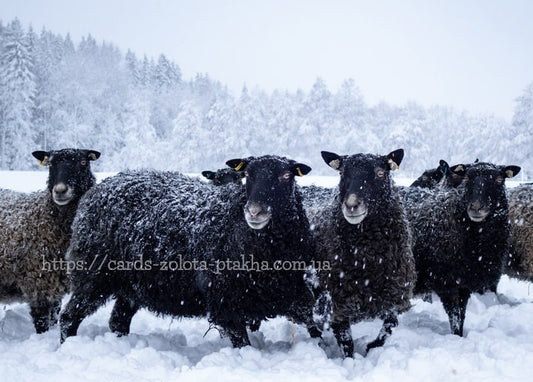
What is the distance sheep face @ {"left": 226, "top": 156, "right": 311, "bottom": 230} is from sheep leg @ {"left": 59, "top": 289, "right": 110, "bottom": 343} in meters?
2.09

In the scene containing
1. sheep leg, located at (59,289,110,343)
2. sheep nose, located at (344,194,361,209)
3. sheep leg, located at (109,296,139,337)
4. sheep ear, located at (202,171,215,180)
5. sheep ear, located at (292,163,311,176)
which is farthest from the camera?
sheep ear, located at (202,171,215,180)

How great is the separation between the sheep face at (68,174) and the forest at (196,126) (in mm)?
36411

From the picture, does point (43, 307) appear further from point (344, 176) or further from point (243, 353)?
point (344, 176)

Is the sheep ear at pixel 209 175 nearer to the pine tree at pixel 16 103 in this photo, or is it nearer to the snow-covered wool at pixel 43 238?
the snow-covered wool at pixel 43 238

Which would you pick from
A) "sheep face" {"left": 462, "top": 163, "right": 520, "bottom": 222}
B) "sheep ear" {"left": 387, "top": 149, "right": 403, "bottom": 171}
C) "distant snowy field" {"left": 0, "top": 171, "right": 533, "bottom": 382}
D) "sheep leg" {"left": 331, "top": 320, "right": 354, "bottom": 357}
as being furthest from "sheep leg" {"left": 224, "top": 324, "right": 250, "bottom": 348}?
"sheep face" {"left": 462, "top": 163, "right": 520, "bottom": 222}

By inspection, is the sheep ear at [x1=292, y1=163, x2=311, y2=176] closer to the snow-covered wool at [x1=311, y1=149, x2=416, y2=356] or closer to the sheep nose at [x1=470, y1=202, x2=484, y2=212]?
the snow-covered wool at [x1=311, y1=149, x2=416, y2=356]

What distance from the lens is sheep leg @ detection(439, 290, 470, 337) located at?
567cm

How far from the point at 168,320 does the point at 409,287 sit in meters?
3.32

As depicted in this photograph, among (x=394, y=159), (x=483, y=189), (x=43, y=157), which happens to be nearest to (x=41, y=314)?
(x=43, y=157)

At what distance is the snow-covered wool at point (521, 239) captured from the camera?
7.26 meters

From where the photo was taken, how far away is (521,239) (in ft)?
24.1

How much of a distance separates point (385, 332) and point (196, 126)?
140ft

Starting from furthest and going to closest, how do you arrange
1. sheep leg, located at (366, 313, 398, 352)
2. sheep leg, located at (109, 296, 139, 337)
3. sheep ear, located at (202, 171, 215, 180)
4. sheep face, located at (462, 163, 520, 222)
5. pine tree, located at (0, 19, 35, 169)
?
1. pine tree, located at (0, 19, 35, 169)
2. sheep ear, located at (202, 171, 215, 180)
3. sheep leg, located at (109, 296, 139, 337)
4. sheep face, located at (462, 163, 520, 222)
5. sheep leg, located at (366, 313, 398, 352)

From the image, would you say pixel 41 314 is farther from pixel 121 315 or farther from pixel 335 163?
pixel 335 163
